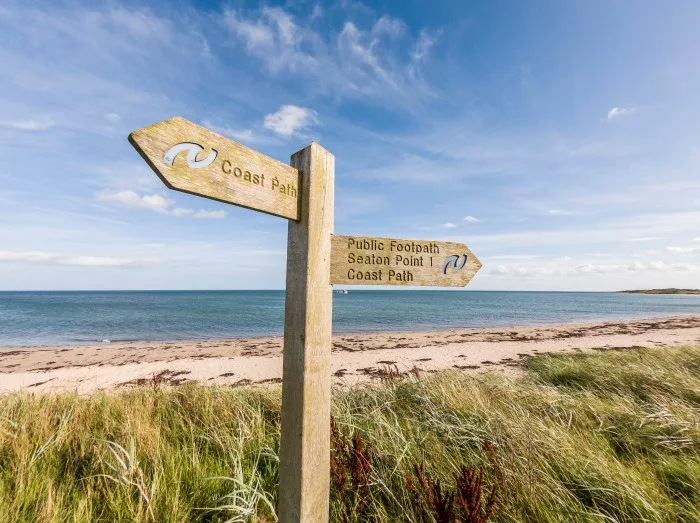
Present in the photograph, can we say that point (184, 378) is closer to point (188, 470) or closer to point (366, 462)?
point (188, 470)

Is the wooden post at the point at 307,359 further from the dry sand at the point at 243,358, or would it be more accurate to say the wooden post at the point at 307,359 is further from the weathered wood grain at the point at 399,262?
the dry sand at the point at 243,358

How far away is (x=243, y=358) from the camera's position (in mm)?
14617

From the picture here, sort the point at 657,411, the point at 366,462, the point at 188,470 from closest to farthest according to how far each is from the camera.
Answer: the point at 366,462
the point at 188,470
the point at 657,411

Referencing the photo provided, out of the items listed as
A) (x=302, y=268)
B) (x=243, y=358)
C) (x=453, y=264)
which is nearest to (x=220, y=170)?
(x=302, y=268)

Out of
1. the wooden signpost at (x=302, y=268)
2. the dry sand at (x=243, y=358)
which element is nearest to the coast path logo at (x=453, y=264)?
the wooden signpost at (x=302, y=268)

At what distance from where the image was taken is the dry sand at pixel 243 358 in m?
11.2

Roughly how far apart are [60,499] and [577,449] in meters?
3.87

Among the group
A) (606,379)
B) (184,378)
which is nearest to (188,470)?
(606,379)

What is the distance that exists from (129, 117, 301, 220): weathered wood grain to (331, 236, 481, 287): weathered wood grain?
0.41 metres

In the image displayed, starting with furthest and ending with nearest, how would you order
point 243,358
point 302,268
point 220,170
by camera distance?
point 243,358
point 302,268
point 220,170

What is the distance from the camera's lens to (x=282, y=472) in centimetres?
193

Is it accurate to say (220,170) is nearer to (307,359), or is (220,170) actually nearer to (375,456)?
(307,359)

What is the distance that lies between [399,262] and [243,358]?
13872 millimetres

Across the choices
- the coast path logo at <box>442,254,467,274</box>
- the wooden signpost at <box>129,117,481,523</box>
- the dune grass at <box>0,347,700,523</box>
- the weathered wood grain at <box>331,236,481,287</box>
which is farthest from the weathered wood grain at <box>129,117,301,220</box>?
the dune grass at <box>0,347,700,523</box>
